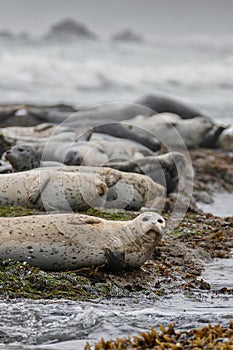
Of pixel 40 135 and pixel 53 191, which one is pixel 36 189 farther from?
pixel 40 135

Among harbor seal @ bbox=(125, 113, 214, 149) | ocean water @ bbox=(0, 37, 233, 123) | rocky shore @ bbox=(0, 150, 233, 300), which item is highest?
rocky shore @ bbox=(0, 150, 233, 300)

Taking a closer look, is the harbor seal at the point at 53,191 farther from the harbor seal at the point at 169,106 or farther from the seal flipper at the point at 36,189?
the harbor seal at the point at 169,106

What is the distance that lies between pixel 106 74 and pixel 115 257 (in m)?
27.1

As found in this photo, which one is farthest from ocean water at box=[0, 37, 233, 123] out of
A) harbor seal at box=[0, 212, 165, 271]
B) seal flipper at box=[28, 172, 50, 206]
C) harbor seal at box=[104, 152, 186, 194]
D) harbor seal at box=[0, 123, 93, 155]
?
harbor seal at box=[0, 212, 165, 271]

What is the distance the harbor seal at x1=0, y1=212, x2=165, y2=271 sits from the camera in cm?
560

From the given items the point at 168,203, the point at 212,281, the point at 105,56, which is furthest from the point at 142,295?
the point at 105,56

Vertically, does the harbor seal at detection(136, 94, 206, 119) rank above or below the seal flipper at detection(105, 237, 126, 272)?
below

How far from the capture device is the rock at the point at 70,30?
49406mm

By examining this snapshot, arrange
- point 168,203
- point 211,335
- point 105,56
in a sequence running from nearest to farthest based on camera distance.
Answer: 1. point 211,335
2. point 168,203
3. point 105,56

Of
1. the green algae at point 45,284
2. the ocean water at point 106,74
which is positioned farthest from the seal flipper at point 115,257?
the ocean water at point 106,74

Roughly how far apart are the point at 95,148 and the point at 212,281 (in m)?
4.26

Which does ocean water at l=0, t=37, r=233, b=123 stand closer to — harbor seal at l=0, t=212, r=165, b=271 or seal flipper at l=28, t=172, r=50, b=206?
seal flipper at l=28, t=172, r=50, b=206

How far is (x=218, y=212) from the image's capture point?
952 cm

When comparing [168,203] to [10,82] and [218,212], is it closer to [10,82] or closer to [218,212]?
[218,212]
